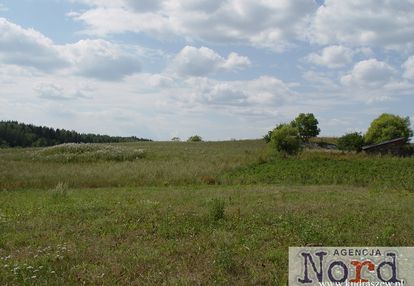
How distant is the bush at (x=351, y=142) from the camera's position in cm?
5028

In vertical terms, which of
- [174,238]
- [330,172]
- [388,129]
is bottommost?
[174,238]

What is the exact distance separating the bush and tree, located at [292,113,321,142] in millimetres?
17173

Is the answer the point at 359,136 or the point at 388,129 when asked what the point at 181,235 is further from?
the point at 388,129

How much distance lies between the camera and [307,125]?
228ft

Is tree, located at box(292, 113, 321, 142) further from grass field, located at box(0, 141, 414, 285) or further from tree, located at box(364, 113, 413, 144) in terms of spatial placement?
grass field, located at box(0, 141, 414, 285)

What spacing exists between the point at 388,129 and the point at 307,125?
1747 centimetres

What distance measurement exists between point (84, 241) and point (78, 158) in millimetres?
36768

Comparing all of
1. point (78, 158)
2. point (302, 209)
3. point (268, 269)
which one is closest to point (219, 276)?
point (268, 269)

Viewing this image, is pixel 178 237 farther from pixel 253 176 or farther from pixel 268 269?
pixel 253 176

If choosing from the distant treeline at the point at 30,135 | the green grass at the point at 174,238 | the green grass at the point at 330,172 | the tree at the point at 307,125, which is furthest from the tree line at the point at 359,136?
the distant treeline at the point at 30,135

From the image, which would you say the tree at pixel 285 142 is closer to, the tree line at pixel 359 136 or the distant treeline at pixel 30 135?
the tree line at pixel 359 136

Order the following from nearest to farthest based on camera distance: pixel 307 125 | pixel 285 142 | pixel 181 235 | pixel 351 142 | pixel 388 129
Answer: pixel 181 235, pixel 285 142, pixel 351 142, pixel 388 129, pixel 307 125

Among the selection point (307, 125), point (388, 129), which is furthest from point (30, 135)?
point (388, 129)

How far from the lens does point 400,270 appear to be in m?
7.26
